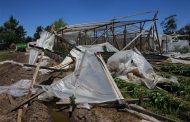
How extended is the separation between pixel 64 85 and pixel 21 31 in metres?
58.9

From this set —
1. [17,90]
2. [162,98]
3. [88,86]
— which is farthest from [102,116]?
[17,90]

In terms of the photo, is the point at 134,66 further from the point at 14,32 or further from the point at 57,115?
the point at 14,32

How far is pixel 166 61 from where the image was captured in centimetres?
1527

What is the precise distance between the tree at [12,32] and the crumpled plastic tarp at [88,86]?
53.8 meters

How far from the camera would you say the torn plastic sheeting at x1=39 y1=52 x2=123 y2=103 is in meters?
8.87

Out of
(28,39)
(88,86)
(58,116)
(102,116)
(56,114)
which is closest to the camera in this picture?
(102,116)

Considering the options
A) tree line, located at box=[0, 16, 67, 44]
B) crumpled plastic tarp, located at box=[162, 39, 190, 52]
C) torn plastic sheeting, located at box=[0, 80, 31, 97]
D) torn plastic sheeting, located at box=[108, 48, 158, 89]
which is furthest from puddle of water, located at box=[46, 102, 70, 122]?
tree line, located at box=[0, 16, 67, 44]

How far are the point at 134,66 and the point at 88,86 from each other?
9.26ft

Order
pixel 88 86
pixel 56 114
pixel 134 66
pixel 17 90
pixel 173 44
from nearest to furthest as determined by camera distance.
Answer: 1. pixel 56 114
2. pixel 88 86
3. pixel 17 90
4. pixel 134 66
5. pixel 173 44

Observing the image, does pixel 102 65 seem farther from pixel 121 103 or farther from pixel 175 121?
pixel 175 121

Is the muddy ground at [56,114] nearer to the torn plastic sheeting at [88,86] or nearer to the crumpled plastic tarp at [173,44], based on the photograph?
the torn plastic sheeting at [88,86]

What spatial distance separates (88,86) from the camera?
31.4 ft

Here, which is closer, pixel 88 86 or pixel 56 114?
pixel 56 114

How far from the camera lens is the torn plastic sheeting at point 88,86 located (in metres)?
8.87
